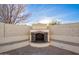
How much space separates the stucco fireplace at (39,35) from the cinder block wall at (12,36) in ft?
0.48

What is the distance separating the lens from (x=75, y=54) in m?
3.72

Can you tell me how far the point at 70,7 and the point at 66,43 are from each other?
3.24ft

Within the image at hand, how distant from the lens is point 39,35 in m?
3.79

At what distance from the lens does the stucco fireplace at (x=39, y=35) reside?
380 cm

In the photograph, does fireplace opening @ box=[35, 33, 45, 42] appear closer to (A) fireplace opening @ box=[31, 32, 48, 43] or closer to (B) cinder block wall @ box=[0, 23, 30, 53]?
(A) fireplace opening @ box=[31, 32, 48, 43]

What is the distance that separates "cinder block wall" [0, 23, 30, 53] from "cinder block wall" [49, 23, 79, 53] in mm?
742

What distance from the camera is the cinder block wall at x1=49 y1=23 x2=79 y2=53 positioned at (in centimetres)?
369

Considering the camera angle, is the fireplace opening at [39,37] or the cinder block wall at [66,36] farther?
the fireplace opening at [39,37]

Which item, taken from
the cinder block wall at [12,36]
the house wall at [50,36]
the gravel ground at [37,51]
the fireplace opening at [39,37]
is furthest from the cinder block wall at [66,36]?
the cinder block wall at [12,36]

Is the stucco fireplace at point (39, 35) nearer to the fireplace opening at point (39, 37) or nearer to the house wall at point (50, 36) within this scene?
the fireplace opening at point (39, 37)

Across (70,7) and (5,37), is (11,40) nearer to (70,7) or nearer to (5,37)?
(5,37)

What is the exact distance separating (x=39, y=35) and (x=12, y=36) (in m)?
0.74

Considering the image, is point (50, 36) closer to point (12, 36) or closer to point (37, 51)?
point (37, 51)

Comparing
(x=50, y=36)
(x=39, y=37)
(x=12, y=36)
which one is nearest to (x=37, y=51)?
(x=39, y=37)
